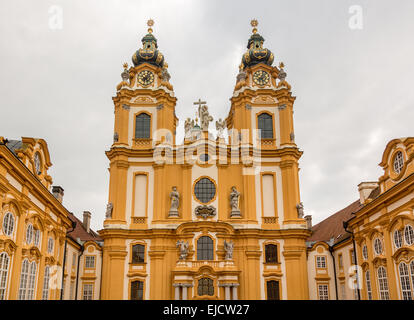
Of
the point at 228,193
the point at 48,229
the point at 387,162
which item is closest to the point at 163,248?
the point at 228,193

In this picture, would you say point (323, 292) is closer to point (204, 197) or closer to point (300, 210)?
point (300, 210)

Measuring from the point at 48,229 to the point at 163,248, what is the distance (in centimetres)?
946

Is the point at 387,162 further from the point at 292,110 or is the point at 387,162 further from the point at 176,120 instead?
the point at 176,120

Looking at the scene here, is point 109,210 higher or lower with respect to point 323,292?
higher

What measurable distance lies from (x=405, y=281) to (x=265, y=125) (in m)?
17.6

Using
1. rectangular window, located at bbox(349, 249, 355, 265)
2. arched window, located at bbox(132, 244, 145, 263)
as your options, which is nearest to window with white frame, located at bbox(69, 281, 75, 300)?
arched window, located at bbox(132, 244, 145, 263)

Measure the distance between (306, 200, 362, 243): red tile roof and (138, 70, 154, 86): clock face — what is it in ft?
65.2

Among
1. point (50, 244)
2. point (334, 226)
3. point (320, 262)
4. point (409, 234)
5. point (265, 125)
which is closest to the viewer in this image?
point (409, 234)

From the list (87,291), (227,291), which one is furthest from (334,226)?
(87,291)

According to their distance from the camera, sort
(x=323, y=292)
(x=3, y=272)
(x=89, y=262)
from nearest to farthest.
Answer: (x=3, y=272) < (x=323, y=292) < (x=89, y=262)

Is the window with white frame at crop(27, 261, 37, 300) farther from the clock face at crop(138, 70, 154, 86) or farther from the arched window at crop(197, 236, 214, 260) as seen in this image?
the clock face at crop(138, 70, 154, 86)

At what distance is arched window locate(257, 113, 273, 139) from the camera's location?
3541 cm

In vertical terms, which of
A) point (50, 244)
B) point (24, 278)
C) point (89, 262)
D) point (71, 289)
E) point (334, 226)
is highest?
point (334, 226)

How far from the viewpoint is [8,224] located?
1841 centimetres
